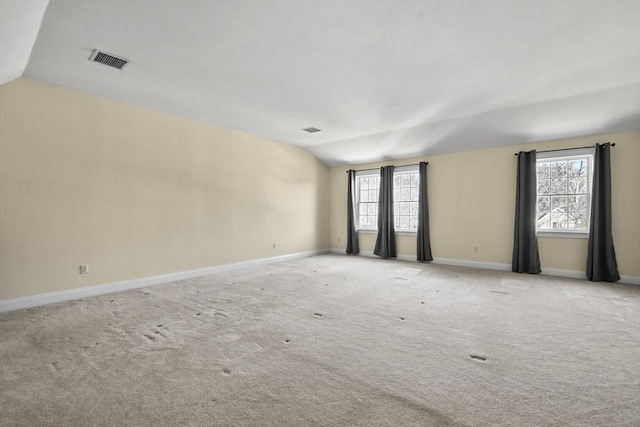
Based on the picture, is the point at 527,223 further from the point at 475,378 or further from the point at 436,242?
the point at 475,378

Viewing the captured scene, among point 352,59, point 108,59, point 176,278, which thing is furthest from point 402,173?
point 108,59

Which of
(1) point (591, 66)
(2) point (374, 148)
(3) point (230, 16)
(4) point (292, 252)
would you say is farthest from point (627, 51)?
(4) point (292, 252)

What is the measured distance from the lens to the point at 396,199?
7266mm

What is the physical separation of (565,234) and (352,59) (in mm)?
4843

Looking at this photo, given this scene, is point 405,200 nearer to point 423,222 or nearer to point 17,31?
point 423,222

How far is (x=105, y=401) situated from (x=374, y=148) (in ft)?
19.9

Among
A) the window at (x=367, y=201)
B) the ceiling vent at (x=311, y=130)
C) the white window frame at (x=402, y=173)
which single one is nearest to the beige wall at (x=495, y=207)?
the white window frame at (x=402, y=173)

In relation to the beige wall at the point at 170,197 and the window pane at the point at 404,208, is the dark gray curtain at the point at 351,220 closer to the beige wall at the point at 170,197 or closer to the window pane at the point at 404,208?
the beige wall at the point at 170,197

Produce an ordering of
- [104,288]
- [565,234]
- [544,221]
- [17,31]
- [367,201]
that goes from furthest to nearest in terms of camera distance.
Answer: [367,201], [544,221], [565,234], [104,288], [17,31]

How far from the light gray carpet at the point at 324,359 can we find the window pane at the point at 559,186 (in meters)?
2.04

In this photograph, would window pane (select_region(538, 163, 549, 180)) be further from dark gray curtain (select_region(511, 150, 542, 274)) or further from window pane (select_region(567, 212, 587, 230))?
window pane (select_region(567, 212, 587, 230))

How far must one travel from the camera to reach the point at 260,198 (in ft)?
20.6

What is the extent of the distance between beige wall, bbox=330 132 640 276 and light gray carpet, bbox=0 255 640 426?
4.08 feet

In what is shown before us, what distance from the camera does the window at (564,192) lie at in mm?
5156
